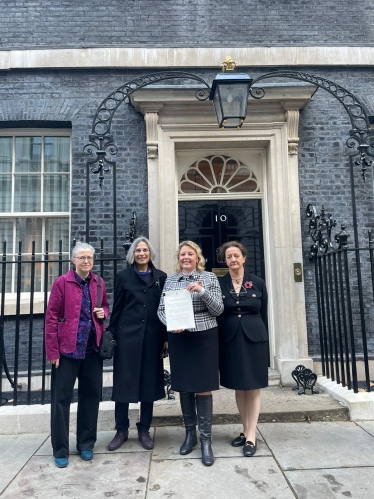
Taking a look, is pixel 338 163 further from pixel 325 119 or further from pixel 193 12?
pixel 193 12

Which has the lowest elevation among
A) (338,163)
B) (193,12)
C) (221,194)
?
(221,194)

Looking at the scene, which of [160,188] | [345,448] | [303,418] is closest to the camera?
[345,448]

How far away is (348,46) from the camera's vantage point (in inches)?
248

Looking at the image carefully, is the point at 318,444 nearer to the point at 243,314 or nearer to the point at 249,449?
the point at 249,449

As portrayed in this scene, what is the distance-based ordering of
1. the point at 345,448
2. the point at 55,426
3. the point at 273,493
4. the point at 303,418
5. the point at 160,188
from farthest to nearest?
1. the point at 160,188
2. the point at 303,418
3. the point at 345,448
4. the point at 55,426
5. the point at 273,493

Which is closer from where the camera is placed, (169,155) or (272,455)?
(272,455)

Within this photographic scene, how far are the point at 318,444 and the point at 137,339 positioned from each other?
188 centimetres

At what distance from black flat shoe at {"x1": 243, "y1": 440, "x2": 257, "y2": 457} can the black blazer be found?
87cm

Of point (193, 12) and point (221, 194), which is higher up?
point (193, 12)

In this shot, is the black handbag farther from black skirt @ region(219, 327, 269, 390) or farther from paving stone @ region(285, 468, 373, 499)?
paving stone @ region(285, 468, 373, 499)

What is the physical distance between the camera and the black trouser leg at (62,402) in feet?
11.2

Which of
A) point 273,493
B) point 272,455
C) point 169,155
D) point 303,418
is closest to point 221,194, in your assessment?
point 169,155

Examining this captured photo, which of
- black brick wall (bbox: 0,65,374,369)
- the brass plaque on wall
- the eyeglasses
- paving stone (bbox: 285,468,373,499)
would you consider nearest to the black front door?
the brass plaque on wall

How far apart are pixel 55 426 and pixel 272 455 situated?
1823 mm
